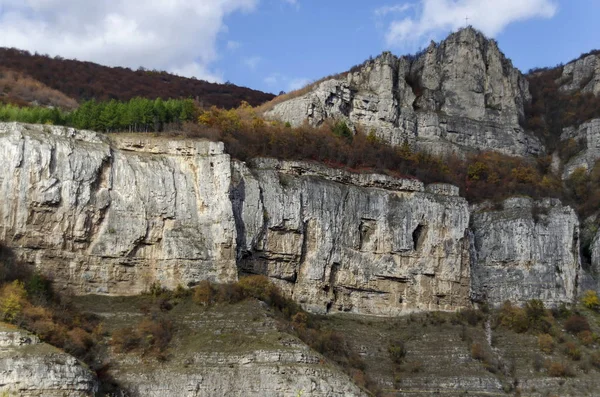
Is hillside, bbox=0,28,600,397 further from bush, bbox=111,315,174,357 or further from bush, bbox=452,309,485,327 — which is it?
bush, bbox=452,309,485,327

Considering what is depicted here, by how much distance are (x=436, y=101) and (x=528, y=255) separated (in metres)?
21.3

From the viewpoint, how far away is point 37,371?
48.4 meters

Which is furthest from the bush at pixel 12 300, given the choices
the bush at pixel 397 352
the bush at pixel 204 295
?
the bush at pixel 397 352

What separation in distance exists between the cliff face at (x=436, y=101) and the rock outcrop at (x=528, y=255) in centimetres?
1280

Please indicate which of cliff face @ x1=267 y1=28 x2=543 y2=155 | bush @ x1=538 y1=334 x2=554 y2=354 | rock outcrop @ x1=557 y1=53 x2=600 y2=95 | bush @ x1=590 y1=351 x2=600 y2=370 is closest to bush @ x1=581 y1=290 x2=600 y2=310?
bush @ x1=538 y1=334 x2=554 y2=354

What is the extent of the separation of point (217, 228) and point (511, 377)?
2117 cm

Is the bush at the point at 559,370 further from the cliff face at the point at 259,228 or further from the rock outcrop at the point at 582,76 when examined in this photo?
the rock outcrop at the point at 582,76

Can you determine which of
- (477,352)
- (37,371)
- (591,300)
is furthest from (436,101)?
(37,371)

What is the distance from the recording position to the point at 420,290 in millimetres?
75312

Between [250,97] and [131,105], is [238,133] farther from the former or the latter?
[250,97]

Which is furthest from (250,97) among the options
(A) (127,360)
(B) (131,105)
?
(A) (127,360)

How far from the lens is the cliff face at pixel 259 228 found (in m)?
63.2

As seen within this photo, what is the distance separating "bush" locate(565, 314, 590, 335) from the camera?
236 ft

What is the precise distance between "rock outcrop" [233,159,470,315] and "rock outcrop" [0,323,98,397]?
20.5 m
